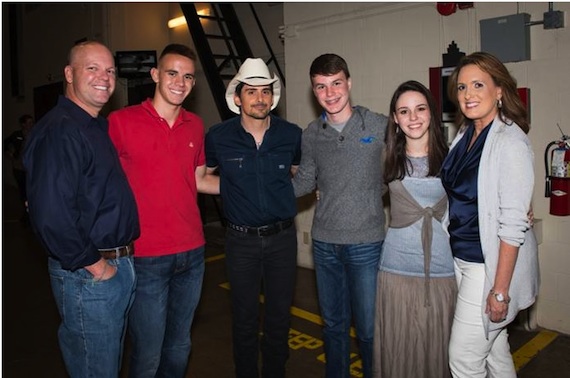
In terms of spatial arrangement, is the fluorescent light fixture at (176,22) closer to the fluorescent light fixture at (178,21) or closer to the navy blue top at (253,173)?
the fluorescent light fixture at (178,21)

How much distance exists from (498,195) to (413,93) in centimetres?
70

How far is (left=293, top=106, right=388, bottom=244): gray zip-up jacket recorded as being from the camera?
103 inches

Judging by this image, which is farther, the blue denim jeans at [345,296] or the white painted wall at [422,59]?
the white painted wall at [422,59]

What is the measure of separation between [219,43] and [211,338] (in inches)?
247

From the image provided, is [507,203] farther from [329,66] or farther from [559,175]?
[559,175]

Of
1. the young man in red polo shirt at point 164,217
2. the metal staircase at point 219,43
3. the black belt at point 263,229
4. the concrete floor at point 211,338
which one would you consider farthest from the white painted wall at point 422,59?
the young man in red polo shirt at point 164,217

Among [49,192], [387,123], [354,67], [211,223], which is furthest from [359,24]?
[211,223]

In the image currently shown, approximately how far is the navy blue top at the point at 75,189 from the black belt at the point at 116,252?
0.03 metres

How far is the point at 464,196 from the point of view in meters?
2.14

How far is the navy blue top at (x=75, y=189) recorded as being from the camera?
190 centimetres

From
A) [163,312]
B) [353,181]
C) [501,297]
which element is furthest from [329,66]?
[163,312]

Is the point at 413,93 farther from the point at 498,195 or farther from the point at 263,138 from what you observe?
the point at 263,138

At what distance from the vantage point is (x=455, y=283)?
2373 millimetres

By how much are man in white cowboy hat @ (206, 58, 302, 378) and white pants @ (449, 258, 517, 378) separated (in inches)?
39.0
